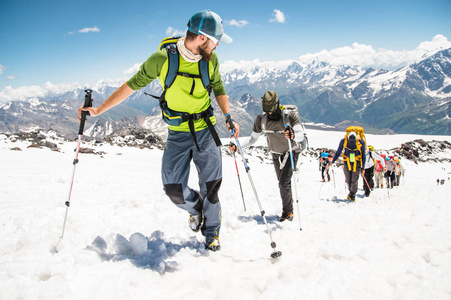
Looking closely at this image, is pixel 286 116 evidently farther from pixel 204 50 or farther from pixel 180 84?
pixel 180 84

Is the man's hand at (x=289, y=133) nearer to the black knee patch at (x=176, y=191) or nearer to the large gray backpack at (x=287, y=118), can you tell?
the large gray backpack at (x=287, y=118)

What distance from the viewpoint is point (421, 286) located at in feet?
9.87

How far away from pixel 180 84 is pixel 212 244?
9.14ft

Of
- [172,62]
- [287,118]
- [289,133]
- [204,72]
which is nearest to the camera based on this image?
[172,62]

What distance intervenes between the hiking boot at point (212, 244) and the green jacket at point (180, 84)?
1976 millimetres

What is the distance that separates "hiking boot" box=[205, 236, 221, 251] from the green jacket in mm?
1976

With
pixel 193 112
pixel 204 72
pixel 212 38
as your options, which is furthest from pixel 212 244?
pixel 212 38

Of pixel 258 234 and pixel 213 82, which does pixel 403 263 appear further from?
pixel 213 82

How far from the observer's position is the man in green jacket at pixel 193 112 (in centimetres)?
385

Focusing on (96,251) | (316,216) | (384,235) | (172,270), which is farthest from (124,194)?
(384,235)

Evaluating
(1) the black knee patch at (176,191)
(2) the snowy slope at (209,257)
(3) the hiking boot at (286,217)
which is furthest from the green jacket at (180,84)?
(3) the hiking boot at (286,217)

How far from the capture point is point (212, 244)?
446 cm

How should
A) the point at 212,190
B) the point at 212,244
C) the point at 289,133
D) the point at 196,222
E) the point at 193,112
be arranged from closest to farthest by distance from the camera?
the point at 193,112, the point at 212,244, the point at 212,190, the point at 196,222, the point at 289,133

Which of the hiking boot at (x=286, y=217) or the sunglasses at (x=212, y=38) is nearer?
the sunglasses at (x=212, y=38)
